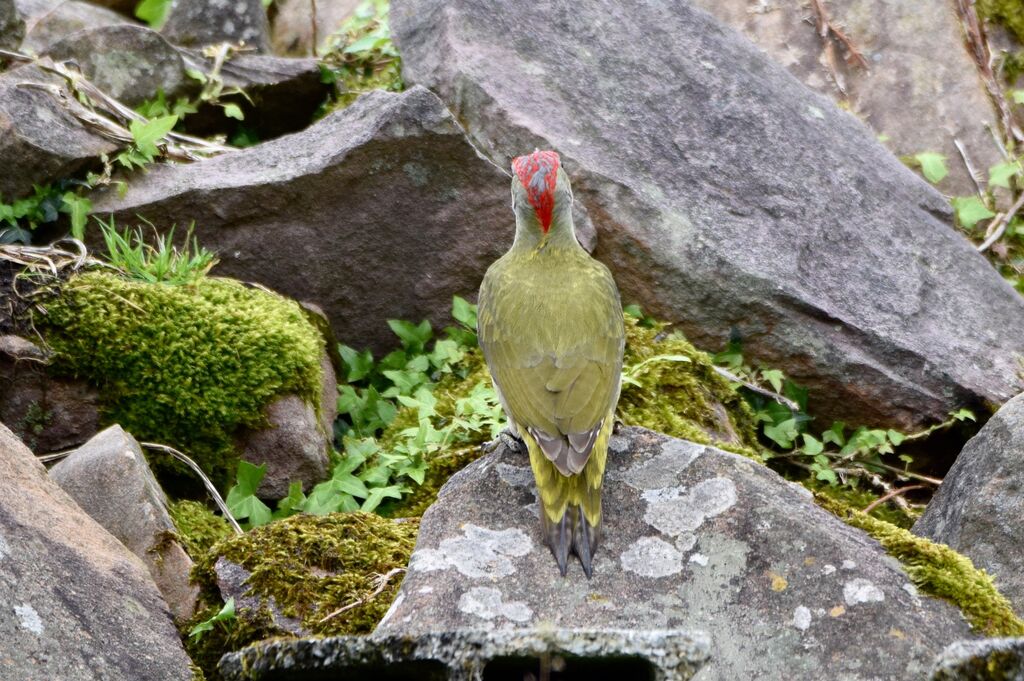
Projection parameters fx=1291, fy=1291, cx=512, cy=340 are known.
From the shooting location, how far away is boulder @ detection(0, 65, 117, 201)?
21.6ft

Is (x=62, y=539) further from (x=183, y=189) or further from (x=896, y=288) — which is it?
(x=896, y=288)

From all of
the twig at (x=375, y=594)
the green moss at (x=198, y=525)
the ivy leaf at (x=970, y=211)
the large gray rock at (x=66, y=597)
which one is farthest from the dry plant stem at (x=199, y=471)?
the ivy leaf at (x=970, y=211)

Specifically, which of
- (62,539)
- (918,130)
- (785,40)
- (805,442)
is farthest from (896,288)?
(62,539)

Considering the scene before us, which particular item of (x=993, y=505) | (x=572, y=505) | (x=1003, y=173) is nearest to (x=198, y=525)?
(x=572, y=505)

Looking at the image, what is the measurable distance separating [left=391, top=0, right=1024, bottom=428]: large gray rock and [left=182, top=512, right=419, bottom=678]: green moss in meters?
2.76

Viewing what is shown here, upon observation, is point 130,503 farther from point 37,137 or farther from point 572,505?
point 37,137

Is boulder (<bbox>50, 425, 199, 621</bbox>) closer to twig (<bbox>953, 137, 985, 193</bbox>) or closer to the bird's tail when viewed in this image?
the bird's tail

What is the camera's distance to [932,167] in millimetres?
8875

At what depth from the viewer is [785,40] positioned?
9.56 m

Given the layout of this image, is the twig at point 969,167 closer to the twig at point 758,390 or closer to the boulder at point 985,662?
the twig at point 758,390

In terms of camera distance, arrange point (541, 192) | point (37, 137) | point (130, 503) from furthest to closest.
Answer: point (37, 137) → point (541, 192) → point (130, 503)

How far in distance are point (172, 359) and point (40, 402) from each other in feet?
2.00

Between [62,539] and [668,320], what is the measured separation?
3.84 m

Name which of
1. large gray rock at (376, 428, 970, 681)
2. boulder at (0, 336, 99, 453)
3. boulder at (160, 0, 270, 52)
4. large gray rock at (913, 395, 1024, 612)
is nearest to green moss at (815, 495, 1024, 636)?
large gray rock at (376, 428, 970, 681)
